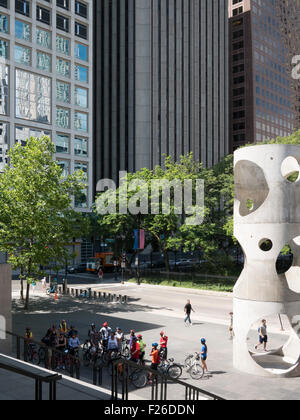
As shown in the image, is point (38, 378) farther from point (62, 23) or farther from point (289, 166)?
point (62, 23)

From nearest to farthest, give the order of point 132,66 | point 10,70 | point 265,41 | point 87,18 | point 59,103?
point 10,70 → point 59,103 → point 87,18 → point 132,66 → point 265,41

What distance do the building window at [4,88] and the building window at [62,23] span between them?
11765 millimetres

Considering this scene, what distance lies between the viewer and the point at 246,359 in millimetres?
16250

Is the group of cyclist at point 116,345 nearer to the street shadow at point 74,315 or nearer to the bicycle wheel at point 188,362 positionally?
the bicycle wheel at point 188,362

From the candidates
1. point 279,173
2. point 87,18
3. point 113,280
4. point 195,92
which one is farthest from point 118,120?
point 279,173

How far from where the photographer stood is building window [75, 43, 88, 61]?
209 feet

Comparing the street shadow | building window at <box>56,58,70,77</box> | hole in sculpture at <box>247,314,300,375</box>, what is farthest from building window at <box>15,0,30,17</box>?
hole in sculpture at <box>247,314,300,375</box>

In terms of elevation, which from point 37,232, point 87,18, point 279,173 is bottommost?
point 37,232

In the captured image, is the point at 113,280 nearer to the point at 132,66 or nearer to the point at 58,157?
the point at 58,157

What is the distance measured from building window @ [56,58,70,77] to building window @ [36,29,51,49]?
2.37 meters

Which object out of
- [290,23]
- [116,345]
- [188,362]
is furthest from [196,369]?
[290,23]

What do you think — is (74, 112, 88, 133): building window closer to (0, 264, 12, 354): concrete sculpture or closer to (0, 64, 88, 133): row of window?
(0, 64, 88, 133): row of window

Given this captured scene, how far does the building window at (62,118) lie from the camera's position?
200 ft

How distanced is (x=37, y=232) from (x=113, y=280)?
2043 cm
